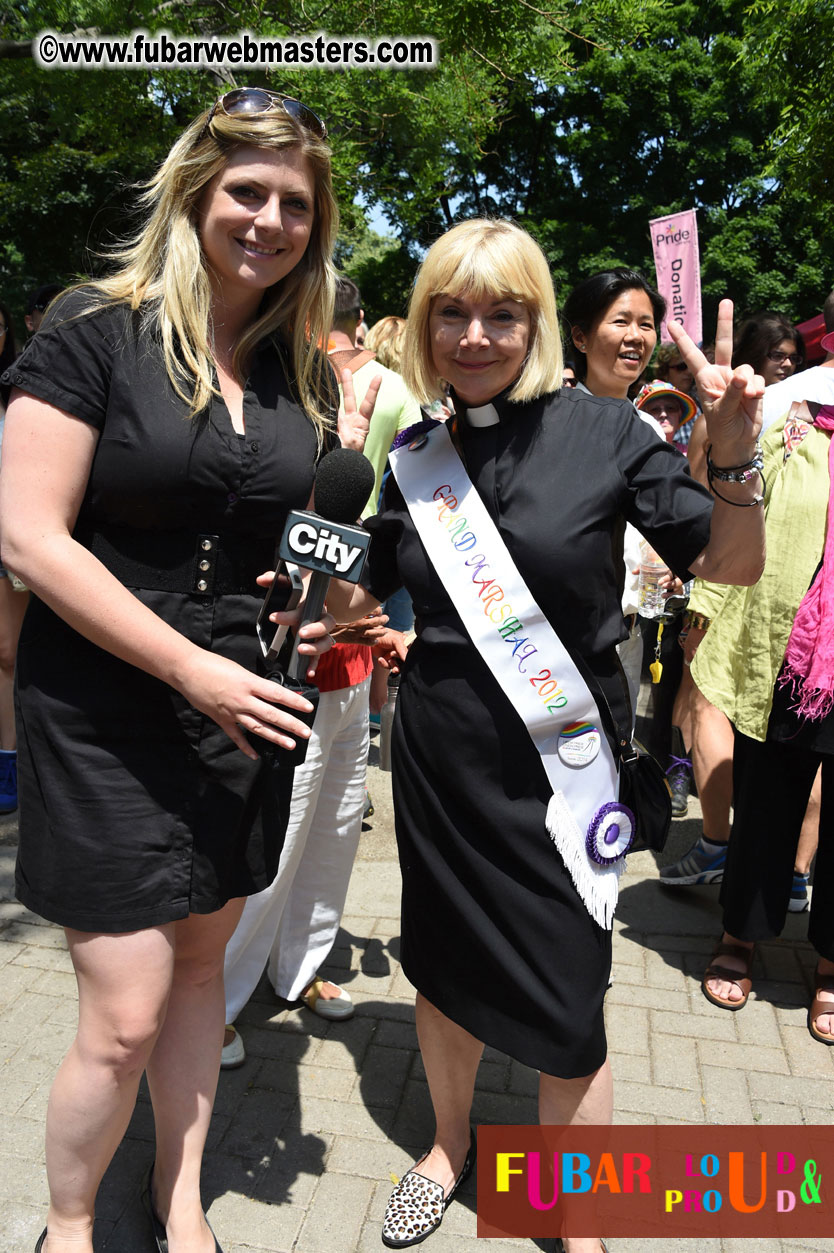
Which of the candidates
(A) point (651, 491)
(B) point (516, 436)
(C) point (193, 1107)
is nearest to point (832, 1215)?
(C) point (193, 1107)

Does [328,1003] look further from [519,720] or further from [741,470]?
[741,470]

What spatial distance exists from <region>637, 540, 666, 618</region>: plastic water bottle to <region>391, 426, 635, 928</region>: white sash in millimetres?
1763

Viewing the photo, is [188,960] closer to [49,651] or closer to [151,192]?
[49,651]

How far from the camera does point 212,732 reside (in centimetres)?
190

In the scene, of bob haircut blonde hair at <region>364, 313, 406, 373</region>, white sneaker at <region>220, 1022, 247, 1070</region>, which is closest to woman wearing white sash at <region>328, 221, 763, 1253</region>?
white sneaker at <region>220, 1022, 247, 1070</region>

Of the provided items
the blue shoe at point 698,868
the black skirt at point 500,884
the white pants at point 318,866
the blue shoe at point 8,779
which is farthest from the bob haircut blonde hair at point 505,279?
the blue shoe at point 8,779

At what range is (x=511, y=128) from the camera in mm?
21641

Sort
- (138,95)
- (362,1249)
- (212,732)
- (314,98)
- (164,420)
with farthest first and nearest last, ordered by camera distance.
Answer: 1. (314,98)
2. (138,95)
3. (362,1249)
4. (212,732)
5. (164,420)

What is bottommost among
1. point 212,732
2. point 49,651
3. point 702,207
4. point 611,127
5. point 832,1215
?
point 832,1215

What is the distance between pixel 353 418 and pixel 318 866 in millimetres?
1476

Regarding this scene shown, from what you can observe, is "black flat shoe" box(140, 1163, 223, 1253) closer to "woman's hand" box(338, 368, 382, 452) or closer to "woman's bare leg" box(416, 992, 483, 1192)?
"woman's bare leg" box(416, 992, 483, 1192)

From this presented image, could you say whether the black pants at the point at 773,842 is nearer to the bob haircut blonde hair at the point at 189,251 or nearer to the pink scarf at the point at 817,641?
the pink scarf at the point at 817,641

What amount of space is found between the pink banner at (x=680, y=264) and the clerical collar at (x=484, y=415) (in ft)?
16.0

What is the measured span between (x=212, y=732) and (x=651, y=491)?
36.9 inches
